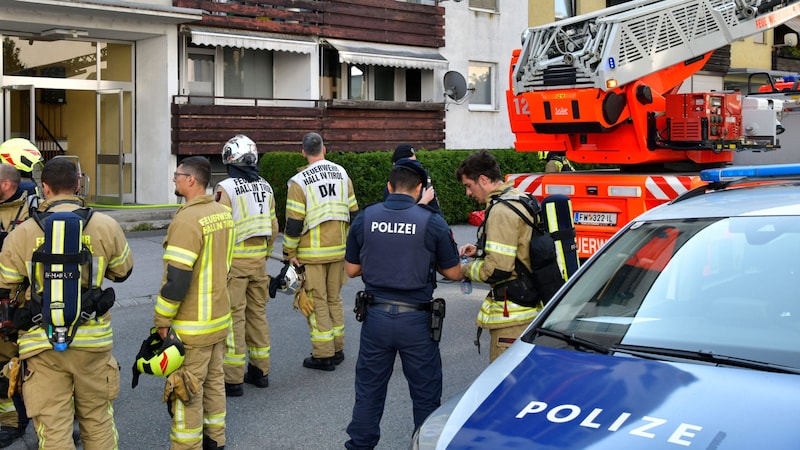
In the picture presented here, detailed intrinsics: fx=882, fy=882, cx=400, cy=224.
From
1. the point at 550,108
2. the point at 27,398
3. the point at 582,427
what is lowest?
the point at 27,398

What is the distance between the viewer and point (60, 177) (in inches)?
194

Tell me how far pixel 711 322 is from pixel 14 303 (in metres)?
3.68

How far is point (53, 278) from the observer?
461cm

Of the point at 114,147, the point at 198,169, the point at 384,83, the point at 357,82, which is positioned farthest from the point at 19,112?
the point at 198,169

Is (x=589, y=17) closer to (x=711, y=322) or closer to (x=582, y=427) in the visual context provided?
(x=711, y=322)

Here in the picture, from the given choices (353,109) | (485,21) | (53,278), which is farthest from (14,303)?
(485,21)

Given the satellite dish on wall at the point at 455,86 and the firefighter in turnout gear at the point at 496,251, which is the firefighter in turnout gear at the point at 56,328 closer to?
the firefighter in turnout gear at the point at 496,251

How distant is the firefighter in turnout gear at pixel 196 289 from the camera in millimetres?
5043

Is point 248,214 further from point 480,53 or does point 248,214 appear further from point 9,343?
point 480,53

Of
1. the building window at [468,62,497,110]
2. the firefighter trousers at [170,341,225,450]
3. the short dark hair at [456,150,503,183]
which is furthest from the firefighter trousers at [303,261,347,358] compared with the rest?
the building window at [468,62,497,110]

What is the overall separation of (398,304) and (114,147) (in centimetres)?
1433

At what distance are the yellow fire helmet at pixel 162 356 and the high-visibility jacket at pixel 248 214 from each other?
183 centimetres

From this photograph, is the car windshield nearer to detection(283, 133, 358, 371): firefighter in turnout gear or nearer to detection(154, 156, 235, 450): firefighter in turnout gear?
detection(154, 156, 235, 450): firefighter in turnout gear

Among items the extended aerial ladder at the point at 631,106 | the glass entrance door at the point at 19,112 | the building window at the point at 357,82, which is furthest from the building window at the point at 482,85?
the extended aerial ladder at the point at 631,106
